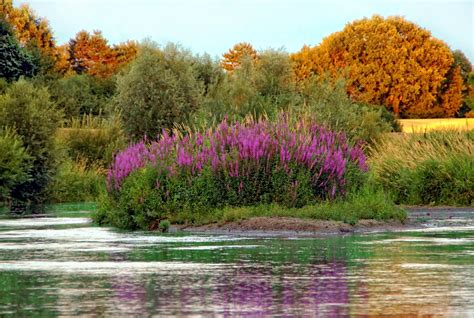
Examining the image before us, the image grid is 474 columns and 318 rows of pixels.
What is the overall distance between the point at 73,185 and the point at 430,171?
19153 millimetres

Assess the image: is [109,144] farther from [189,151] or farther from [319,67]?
[319,67]

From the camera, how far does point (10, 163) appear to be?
4581 cm

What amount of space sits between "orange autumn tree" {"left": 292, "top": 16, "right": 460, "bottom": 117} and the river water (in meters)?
83.5

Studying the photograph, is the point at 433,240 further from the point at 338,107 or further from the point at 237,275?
the point at 338,107

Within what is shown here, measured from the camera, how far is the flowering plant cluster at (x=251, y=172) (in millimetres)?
28656

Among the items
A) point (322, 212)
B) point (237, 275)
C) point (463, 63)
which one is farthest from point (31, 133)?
point (463, 63)

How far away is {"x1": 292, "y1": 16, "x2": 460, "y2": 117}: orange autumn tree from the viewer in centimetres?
10925

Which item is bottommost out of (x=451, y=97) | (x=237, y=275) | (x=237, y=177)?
(x=237, y=275)

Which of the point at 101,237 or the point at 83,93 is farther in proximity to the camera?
the point at 83,93

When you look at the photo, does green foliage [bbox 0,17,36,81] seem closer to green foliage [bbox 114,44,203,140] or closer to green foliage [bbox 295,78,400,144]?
green foliage [bbox 114,44,203,140]

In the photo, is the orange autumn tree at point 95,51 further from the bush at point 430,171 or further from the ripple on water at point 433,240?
the ripple on water at point 433,240

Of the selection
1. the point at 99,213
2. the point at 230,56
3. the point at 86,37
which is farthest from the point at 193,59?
the point at 99,213

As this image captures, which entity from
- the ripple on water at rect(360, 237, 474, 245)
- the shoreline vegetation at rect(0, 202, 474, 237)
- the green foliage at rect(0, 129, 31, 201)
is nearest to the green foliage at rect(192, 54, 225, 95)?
the green foliage at rect(0, 129, 31, 201)

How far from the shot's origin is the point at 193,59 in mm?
87688
